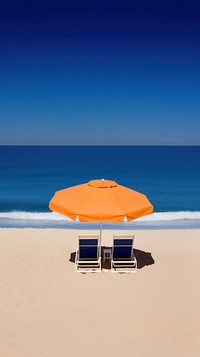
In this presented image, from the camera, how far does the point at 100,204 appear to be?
714 cm

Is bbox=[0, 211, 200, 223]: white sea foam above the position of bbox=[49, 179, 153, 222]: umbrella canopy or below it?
below

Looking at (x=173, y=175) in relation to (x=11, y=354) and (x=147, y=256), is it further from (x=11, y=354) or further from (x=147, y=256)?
(x=11, y=354)

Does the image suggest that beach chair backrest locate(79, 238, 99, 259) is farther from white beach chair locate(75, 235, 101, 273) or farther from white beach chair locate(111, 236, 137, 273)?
white beach chair locate(111, 236, 137, 273)

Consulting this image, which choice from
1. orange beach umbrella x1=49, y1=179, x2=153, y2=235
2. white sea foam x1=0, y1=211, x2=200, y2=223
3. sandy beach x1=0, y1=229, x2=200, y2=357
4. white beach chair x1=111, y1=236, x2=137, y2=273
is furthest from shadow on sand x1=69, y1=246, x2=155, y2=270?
white sea foam x1=0, y1=211, x2=200, y2=223

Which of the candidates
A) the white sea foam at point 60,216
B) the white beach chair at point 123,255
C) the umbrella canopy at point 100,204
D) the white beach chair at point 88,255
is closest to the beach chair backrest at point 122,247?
the white beach chair at point 123,255

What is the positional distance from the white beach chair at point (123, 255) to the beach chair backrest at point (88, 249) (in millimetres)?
461

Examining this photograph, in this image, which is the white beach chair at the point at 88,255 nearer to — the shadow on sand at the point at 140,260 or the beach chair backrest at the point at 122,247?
the shadow on sand at the point at 140,260

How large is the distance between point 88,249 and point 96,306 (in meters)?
1.91

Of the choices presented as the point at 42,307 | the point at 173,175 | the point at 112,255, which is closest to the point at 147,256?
the point at 112,255

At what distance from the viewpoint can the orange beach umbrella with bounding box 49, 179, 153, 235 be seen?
6848mm

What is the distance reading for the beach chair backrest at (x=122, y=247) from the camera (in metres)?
7.98

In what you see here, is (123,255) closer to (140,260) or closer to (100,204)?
(140,260)

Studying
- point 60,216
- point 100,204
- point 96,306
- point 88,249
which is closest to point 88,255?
point 88,249

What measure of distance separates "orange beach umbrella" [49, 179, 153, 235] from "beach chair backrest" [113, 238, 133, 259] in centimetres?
116
